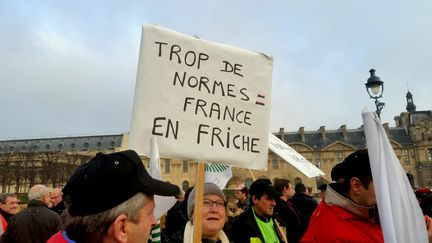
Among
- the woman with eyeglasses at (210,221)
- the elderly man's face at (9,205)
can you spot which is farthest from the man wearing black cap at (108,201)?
the elderly man's face at (9,205)

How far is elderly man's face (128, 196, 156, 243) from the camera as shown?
1619 millimetres

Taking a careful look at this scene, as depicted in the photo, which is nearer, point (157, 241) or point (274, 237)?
point (157, 241)

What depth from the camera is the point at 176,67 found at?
128 inches

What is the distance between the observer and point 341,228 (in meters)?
2.52

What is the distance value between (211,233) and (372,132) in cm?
165

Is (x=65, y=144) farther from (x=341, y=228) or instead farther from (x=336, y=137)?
(x=341, y=228)


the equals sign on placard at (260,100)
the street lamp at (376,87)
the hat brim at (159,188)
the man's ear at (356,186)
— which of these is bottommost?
Result: the hat brim at (159,188)

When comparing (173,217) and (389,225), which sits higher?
(389,225)

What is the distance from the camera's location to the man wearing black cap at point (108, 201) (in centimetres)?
154

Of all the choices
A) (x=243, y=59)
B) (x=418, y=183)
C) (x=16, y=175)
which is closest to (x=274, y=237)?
(x=243, y=59)

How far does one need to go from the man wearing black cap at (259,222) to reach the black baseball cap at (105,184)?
277 cm

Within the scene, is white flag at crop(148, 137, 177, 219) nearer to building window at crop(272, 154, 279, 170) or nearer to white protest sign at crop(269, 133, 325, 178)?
white protest sign at crop(269, 133, 325, 178)

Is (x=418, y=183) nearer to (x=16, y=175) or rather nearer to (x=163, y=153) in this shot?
(x=16, y=175)

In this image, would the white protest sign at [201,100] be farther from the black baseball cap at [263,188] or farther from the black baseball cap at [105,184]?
the black baseball cap at [105,184]
